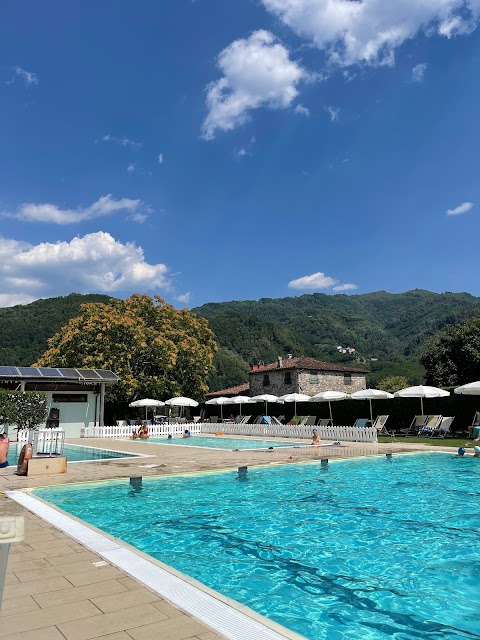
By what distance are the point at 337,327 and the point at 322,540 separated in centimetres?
9829

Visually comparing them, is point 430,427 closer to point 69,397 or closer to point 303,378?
point 69,397

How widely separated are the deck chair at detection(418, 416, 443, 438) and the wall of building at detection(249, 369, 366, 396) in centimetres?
2065

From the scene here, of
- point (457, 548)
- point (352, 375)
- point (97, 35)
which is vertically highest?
point (97, 35)

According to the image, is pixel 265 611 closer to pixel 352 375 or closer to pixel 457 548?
pixel 457 548

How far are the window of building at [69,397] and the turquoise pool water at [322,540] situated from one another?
19.9m

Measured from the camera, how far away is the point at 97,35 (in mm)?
16562

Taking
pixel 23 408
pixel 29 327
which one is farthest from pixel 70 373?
pixel 29 327

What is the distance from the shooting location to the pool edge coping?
318 centimetres

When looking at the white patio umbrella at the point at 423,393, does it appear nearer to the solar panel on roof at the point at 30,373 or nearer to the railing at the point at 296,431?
the railing at the point at 296,431

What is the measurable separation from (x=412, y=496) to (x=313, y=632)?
661 centimetres

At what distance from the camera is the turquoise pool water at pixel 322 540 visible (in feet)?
15.3

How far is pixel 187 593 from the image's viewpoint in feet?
12.7

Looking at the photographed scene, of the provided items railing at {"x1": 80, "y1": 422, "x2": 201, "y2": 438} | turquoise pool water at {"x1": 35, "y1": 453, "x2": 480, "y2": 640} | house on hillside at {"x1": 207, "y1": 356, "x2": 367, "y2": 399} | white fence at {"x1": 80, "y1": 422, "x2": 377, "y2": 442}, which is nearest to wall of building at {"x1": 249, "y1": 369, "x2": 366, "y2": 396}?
house on hillside at {"x1": 207, "y1": 356, "x2": 367, "y2": 399}

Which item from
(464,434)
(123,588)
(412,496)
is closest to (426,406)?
(464,434)
